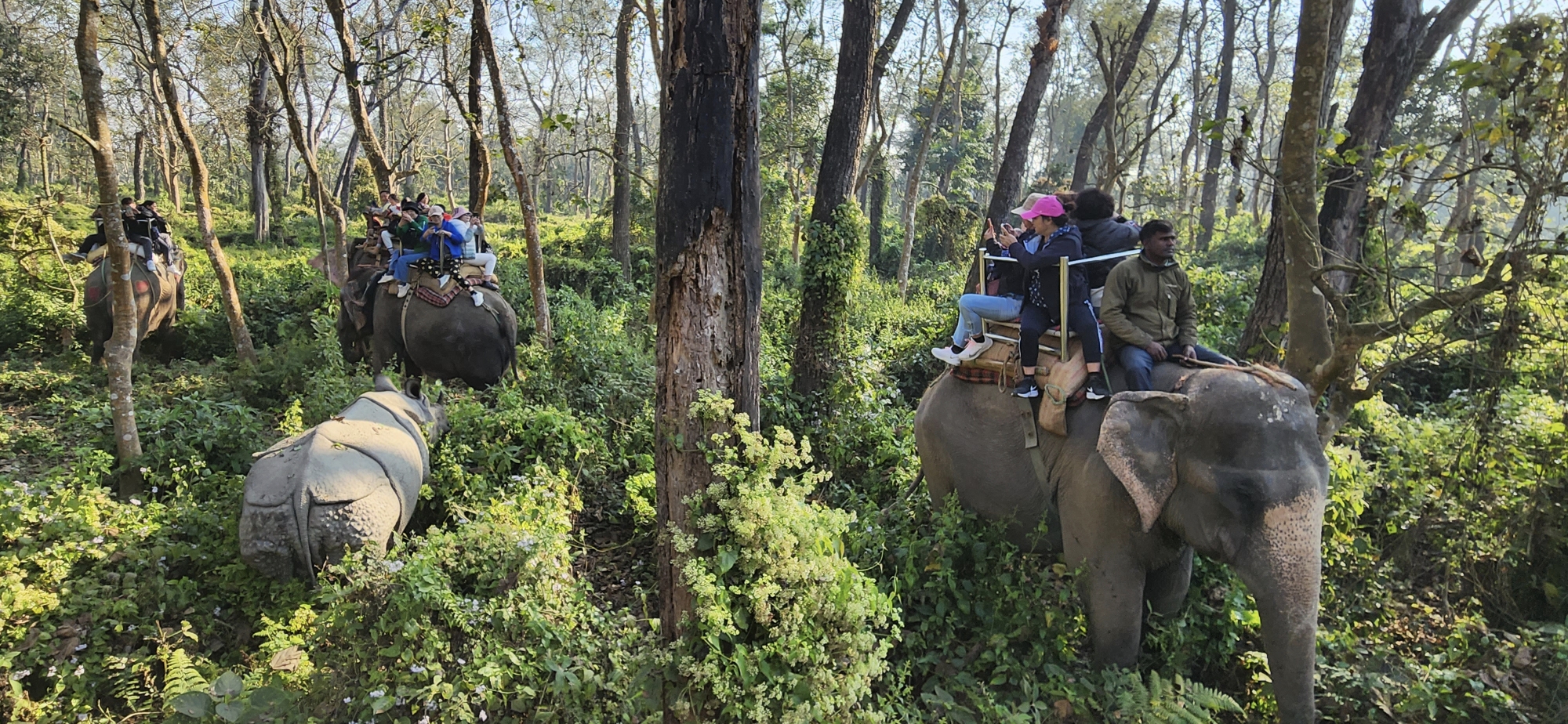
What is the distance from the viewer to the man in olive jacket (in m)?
4.38

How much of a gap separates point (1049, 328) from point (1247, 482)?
140 cm

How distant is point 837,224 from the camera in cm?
751

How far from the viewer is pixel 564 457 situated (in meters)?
6.38

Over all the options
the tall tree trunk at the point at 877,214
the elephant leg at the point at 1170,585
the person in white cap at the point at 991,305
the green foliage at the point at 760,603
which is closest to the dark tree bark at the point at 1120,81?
the person in white cap at the point at 991,305

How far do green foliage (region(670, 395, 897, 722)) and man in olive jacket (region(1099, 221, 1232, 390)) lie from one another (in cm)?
224

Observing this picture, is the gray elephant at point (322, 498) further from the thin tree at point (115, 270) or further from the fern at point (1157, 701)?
the fern at point (1157, 701)

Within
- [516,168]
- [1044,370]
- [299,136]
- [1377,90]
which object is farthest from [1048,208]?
[299,136]

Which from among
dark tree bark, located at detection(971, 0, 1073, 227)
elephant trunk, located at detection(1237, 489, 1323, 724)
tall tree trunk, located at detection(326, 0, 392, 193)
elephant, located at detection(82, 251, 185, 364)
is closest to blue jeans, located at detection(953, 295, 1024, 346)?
elephant trunk, located at detection(1237, 489, 1323, 724)

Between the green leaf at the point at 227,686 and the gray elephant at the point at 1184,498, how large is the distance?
13.3ft

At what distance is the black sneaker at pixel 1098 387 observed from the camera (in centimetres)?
446

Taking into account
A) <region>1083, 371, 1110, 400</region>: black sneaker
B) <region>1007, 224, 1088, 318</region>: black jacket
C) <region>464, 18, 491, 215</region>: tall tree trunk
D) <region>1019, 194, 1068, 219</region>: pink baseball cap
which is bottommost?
<region>1083, 371, 1110, 400</region>: black sneaker

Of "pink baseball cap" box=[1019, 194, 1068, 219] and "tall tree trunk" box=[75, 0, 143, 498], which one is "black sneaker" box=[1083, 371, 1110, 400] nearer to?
"pink baseball cap" box=[1019, 194, 1068, 219]

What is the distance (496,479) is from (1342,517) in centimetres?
572

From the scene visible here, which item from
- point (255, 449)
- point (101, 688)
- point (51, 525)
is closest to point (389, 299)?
point (255, 449)
